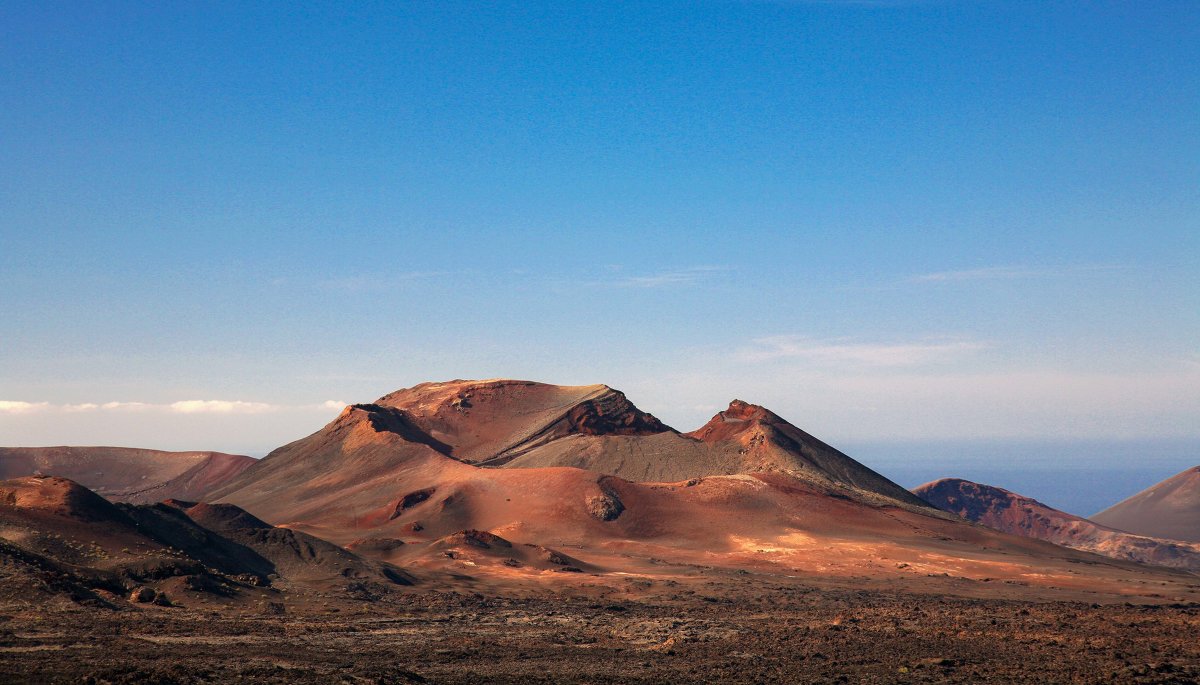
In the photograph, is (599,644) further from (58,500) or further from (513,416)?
(513,416)

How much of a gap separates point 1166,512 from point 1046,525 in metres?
23.5

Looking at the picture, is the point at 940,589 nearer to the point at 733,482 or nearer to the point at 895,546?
the point at 895,546

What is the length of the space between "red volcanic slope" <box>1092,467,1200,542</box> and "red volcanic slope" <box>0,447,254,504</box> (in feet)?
439

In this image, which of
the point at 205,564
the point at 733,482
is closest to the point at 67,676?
the point at 205,564

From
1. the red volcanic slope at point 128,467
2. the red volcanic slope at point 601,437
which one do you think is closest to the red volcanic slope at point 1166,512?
the red volcanic slope at point 601,437

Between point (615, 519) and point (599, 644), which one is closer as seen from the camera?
point (599, 644)

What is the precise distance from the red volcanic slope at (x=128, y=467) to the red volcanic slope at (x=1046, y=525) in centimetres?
10633

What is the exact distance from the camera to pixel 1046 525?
146 meters

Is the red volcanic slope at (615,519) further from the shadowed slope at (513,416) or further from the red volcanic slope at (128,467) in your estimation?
the red volcanic slope at (128,467)

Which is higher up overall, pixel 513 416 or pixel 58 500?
pixel 513 416

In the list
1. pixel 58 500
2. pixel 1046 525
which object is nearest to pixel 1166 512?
pixel 1046 525

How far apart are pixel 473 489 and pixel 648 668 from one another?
211ft

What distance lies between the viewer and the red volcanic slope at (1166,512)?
14612 cm

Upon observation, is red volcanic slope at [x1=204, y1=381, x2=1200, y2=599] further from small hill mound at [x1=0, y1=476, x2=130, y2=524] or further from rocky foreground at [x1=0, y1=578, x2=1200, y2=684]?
small hill mound at [x1=0, y1=476, x2=130, y2=524]
